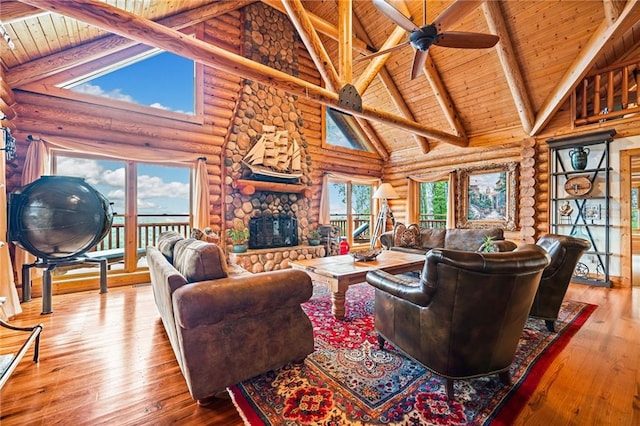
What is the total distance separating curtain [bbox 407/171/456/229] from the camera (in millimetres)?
6754

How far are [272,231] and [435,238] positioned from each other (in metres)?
3.35

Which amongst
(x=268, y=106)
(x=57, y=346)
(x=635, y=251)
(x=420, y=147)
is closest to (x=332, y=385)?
(x=57, y=346)

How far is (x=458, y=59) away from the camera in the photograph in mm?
5449

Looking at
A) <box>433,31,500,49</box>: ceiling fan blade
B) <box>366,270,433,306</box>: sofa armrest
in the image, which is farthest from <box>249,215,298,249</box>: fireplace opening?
<box>433,31,500,49</box>: ceiling fan blade

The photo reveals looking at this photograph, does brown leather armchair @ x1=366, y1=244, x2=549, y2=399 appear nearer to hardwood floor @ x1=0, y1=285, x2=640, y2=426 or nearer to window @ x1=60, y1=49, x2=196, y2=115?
hardwood floor @ x1=0, y1=285, x2=640, y2=426

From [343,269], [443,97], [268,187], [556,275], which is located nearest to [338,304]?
[343,269]

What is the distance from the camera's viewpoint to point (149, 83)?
16.0 ft

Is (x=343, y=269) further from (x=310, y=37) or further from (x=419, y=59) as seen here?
(x=310, y=37)

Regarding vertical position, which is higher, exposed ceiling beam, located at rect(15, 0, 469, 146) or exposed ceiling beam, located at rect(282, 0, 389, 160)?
exposed ceiling beam, located at rect(282, 0, 389, 160)

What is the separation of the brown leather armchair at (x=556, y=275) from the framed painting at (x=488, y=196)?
3.55 meters

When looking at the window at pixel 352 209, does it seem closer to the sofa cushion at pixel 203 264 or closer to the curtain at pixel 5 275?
the sofa cushion at pixel 203 264

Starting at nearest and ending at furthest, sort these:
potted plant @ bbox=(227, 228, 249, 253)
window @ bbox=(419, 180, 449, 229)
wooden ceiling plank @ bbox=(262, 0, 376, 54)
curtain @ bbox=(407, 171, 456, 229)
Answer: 1. wooden ceiling plank @ bbox=(262, 0, 376, 54)
2. potted plant @ bbox=(227, 228, 249, 253)
3. curtain @ bbox=(407, 171, 456, 229)
4. window @ bbox=(419, 180, 449, 229)

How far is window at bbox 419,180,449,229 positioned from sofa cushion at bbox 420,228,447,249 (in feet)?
6.44

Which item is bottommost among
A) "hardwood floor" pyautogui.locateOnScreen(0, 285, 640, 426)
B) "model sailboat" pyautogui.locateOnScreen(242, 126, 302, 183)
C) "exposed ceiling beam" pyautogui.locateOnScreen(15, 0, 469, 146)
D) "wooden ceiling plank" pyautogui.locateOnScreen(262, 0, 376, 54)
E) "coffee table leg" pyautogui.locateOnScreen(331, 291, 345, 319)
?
"hardwood floor" pyautogui.locateOnScreen(0, 285, 640, 426)
